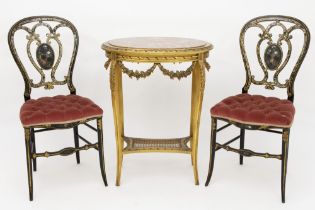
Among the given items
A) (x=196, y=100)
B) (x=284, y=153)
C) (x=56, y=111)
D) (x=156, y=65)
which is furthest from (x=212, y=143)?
(x=56, y=111)

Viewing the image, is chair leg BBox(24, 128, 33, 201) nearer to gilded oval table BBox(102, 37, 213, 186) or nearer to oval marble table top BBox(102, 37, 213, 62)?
gilded oval table BBox(102, 37, 213, 186)

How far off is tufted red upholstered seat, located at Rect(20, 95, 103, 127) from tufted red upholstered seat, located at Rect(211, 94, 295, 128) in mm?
866

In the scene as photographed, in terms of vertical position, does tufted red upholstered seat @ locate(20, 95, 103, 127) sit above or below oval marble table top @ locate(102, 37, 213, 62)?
below

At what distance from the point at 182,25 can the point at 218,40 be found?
0.36m

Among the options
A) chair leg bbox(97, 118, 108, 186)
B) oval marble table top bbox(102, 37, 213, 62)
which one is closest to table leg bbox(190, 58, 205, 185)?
oval marble table top bbox(102, 37, 213, 62)

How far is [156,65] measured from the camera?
3.56 metres

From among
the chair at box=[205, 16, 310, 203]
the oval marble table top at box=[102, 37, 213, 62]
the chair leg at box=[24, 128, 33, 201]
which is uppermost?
the oval marble table top at box=[102, 37, 213, 62]

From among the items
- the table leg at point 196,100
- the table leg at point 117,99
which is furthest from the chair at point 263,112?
the table leg at point 117,99

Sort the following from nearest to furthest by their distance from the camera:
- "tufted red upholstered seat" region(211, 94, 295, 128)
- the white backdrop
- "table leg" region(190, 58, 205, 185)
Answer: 1. "tufted red upholstered seat" region(211, 94, 295, 128)
2. "table leg" region(190, 58, 205, 185)
3. the white backdrop

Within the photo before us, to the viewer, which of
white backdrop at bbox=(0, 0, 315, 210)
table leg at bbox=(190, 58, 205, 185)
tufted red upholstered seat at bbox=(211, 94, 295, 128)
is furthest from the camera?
white backdrop at bbox=(0, 0, 315, 210)

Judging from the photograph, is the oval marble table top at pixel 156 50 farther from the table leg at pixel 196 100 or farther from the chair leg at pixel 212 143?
the chair leg at pixel 212 143

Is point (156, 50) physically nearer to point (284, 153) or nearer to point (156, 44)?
point (156, 44)

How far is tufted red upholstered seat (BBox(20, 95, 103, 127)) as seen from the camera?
3273 mm

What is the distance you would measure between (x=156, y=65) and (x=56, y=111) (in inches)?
30.4
